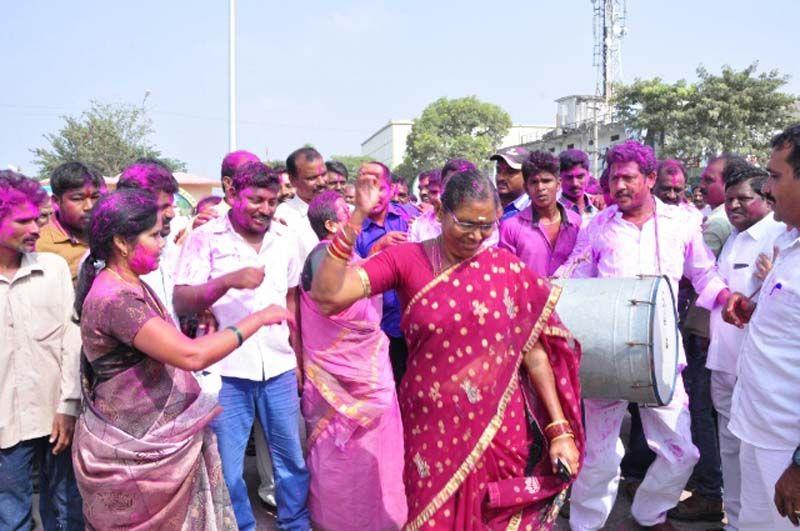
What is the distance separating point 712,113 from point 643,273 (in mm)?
26447

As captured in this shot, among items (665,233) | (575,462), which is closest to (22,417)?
(575,462)

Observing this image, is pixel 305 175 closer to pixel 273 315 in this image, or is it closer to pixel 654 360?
pixel 273 315

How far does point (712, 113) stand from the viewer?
27031 millimetres

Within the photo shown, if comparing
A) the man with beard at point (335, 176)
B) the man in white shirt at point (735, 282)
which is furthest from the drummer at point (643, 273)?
the man with beard at point (335, 176)

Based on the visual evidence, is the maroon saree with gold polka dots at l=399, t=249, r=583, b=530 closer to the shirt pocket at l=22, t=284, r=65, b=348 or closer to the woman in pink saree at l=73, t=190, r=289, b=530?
the woman in pink saree at l=73, t=190, r=289, b=530

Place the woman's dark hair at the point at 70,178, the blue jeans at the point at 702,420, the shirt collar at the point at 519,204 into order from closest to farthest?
the woman's dark hair at the point at 70,178, the blue jeans at the point at 702,420, the shirt collar at the point at 519,204

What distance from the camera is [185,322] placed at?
3.58 m

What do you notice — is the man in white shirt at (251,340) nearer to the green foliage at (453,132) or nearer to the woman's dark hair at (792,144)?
the woman's dark hair at (792,144)

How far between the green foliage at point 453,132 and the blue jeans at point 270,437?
51.2 meters

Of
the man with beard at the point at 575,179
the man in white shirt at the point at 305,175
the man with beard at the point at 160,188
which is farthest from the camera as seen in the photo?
the man with beard at the point at 575,179

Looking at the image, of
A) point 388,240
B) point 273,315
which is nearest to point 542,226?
point 388,240

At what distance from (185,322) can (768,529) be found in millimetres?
2894

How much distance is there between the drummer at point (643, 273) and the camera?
3.77 meters

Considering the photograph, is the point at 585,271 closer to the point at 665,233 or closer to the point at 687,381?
the point at 665,233
